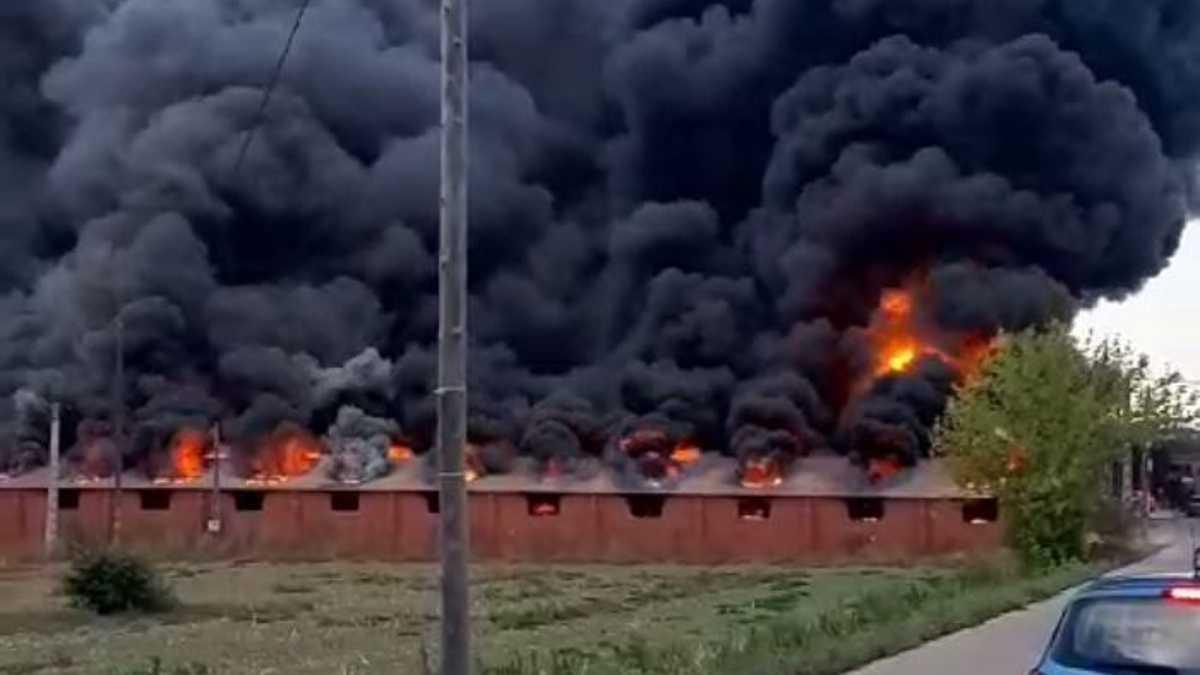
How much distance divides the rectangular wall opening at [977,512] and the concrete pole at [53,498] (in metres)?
24.4

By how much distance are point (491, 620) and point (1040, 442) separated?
41.6ft

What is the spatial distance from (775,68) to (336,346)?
1866 cm

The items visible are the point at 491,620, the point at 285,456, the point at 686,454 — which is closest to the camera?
the point at 491,620

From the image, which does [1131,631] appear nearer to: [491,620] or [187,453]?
[491,620]

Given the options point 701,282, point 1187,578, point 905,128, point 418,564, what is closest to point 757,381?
point 701,282

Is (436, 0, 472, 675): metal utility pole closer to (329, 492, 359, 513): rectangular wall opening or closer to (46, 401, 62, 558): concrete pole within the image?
(46, 401, 62, 558): concrete pole

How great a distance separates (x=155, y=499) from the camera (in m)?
59.6

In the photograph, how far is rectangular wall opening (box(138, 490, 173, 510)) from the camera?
59125mm

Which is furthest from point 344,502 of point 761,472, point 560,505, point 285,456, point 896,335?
point 896,335

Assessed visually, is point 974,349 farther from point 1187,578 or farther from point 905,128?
point 1187,578

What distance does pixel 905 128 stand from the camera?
61.7 meters

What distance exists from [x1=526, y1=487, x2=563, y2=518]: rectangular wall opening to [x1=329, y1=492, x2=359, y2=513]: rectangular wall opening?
517 centimetres

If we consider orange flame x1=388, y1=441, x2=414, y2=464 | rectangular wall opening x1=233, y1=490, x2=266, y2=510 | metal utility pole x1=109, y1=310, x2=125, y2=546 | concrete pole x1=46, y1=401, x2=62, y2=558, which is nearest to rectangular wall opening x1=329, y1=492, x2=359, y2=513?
rectangular wall opening x1=233, y1=490, x2=266, y2=510

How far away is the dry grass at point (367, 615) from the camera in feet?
77.1
